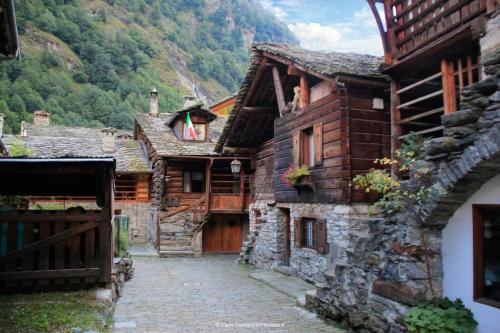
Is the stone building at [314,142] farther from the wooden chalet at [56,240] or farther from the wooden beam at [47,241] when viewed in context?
the wooden beam at [47,241]

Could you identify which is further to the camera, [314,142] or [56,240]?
[314,142]

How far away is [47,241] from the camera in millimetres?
7754

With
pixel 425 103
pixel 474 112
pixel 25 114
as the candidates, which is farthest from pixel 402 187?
pixel 25 114

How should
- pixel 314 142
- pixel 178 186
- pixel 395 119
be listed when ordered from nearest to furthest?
pixel 395 119 < pixel 314 142 < pixel 178 186

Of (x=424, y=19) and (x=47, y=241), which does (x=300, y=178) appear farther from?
(x=47, y=241)

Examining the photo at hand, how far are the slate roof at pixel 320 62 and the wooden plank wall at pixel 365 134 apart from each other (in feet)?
2.21

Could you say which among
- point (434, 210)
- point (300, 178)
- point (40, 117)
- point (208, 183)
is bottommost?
point (434, 210)

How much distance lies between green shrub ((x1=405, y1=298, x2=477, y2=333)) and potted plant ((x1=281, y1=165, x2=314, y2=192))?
21.3 feet

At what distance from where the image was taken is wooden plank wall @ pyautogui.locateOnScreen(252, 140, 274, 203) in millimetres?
17594

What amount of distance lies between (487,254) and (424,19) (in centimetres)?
519

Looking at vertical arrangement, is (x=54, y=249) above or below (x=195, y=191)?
below

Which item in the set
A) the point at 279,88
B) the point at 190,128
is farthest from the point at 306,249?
the point at 190,128

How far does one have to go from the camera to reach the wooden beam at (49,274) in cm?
746

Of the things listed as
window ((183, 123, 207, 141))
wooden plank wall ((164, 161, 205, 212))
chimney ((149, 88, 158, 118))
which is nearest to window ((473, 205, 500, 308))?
wooden plank wall ((164, 161, 205, 212))
